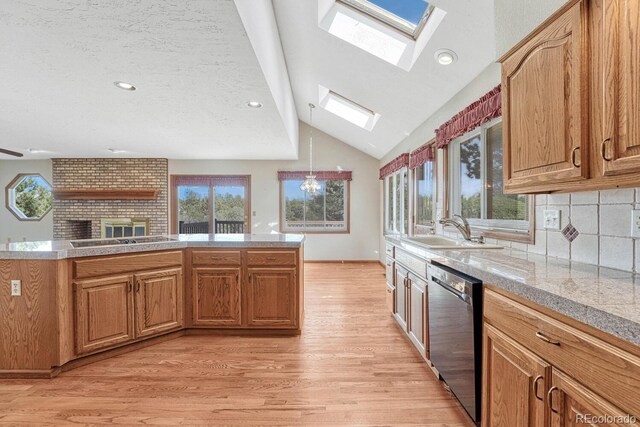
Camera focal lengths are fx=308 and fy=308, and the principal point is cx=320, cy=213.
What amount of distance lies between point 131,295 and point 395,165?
442 centimetres

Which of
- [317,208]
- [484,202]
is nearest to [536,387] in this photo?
[484,202]

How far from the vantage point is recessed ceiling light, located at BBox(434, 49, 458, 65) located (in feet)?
8.47

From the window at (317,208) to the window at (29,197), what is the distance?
18.1 ft

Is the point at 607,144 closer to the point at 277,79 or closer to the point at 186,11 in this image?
the point at 186,11

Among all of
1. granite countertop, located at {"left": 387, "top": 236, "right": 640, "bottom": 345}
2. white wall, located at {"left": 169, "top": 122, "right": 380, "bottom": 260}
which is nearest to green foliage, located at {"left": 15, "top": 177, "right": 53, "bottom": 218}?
white wall, located at {"left": 169, "top": 122, "right": 380, "bottom": 260}

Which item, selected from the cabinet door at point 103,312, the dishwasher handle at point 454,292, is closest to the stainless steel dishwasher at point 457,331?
the dishwasher handle at point 454,292

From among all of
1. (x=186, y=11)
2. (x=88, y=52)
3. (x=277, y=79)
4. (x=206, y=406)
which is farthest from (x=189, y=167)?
(x=206, y=406)

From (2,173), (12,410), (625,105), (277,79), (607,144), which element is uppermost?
(277,79)

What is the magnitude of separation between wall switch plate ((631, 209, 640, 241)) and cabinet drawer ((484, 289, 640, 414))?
2.09 feet

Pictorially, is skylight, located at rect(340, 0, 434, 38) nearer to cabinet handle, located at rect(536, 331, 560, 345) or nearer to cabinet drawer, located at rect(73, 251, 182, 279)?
cabinet handle, located at rect(536, 331, 560, 345)

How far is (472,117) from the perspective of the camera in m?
2.64

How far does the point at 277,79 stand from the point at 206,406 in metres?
3.25

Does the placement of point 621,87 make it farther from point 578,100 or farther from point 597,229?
point 597,229

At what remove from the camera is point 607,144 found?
3.67 feet
